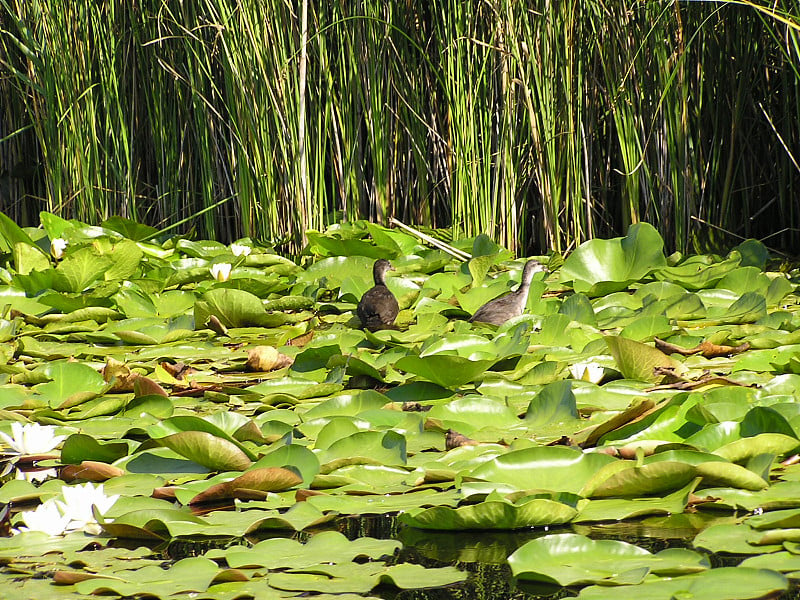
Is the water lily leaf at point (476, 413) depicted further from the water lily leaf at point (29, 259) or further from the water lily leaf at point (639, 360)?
the water lily leaf at point (29, 259)

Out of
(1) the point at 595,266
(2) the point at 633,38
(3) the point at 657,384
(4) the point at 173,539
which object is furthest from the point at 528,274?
(4) the point at 173,539

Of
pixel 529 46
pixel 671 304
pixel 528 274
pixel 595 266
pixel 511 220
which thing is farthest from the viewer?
pixel 511 220

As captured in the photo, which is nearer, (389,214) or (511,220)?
(511,220)

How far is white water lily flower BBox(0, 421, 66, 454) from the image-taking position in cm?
191

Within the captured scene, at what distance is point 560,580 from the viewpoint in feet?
Result: 3.94

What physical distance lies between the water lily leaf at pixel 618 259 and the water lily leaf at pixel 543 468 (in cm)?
203

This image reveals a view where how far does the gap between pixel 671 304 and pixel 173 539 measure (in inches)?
81.2

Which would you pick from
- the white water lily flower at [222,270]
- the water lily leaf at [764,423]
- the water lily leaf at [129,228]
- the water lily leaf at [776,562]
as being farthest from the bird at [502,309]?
the water lily leaf at [129,228]

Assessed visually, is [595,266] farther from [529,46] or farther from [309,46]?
[309,46]

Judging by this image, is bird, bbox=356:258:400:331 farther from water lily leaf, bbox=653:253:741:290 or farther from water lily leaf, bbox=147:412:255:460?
water lily leaf, bbox=147:412:255:460

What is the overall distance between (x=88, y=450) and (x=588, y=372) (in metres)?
1.21

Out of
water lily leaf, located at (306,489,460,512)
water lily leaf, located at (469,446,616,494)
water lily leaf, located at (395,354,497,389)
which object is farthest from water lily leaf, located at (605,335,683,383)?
water lily leaf, located at (306,489,460,512)

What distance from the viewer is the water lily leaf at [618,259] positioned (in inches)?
142

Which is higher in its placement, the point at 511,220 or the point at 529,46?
the point at 529,46
